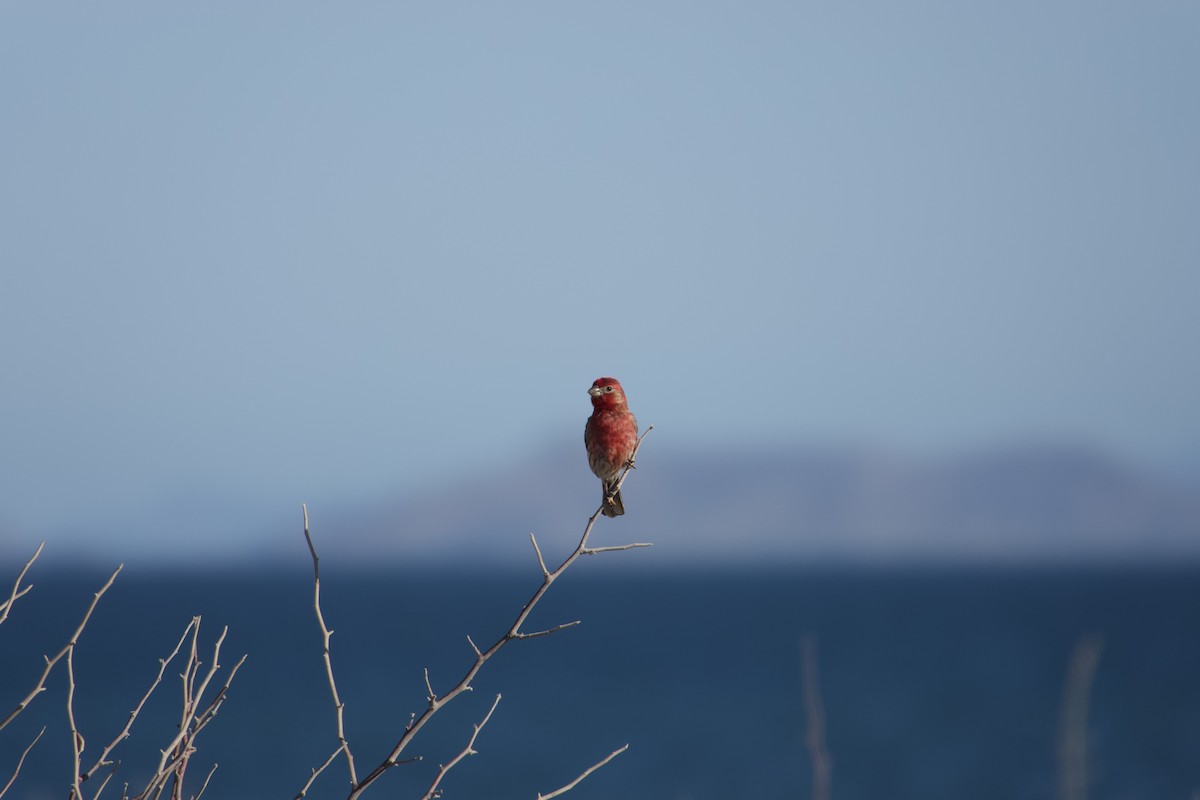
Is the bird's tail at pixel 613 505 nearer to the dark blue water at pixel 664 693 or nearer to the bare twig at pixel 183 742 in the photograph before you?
the bare twig at pixel 183 742

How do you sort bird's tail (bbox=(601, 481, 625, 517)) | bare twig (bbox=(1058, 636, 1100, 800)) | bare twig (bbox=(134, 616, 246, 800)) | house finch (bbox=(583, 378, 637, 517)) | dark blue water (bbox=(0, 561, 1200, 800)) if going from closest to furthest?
bare twig (bbox=(134, 616, 246, 800))
bare twig (bbox=(1058, 636, 1100, 800))
bird's tail (bbox=(601, 481, 625, 517))
house finch (bbox=(583, 378, 637, 517))
dark blue water (bbox=(0, 561, 1200, 800))

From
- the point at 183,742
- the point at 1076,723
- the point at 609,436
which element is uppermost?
the point at 609,436

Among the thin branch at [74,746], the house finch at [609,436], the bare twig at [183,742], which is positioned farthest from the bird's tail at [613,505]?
the thin branch at [74,746]

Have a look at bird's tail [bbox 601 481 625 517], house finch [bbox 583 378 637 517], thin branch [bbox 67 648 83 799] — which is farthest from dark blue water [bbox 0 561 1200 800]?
thin branch [bbox 67 648 83 799]

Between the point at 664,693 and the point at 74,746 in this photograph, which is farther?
the point at 664,693

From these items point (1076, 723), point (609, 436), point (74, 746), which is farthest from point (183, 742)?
point (609, 436)

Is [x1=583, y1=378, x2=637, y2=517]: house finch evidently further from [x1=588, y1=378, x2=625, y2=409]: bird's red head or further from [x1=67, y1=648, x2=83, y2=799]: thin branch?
[x1=67, y1=648, x2=83, y2=799]: thin branch

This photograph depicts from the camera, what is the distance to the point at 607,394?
6.45m

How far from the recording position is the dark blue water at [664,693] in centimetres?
5091

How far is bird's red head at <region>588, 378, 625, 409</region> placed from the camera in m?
6.19

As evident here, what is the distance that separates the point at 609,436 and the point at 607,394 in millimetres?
189

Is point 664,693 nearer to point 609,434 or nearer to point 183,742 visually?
point 609,434

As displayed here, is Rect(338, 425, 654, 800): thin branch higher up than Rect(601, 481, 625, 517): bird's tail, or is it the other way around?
Rect(601, 481, 625, 517): bird's tail

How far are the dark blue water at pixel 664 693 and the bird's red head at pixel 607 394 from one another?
2711 centimetres
